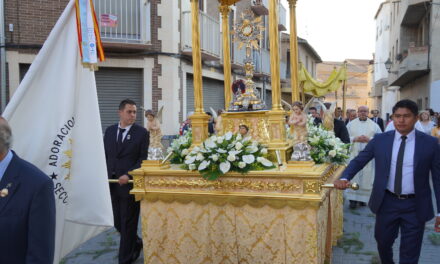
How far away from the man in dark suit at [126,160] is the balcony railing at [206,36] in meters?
8.07

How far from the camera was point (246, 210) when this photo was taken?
429 cm

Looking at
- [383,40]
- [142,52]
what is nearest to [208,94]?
[142,52]

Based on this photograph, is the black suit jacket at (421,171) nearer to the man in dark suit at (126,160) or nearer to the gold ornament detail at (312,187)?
the gold ornament detail at (312,187)

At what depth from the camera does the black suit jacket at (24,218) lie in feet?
7.11

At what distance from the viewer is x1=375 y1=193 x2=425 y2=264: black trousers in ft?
12.3

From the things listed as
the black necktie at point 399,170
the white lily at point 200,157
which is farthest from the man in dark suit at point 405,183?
the white lily at point 200,157

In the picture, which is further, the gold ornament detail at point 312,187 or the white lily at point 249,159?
the white lily at point 249,159

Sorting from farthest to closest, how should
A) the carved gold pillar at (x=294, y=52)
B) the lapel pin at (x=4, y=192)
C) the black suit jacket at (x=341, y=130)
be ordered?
the black suit jacket at (x=341, y=130)
the carved gold pillar at (x=294, y=52)
the lapel pin at (x=4, y=192)

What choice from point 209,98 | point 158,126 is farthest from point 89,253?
point 209,98

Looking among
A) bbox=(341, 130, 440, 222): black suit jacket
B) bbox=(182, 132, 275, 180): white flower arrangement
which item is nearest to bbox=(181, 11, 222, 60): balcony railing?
bbox=(182, 132, 275, 180): white flower arrangement

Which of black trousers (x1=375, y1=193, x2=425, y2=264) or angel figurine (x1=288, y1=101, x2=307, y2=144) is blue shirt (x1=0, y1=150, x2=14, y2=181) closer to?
angel figurine (x1=288, y1=101, x2=307, y2=144)

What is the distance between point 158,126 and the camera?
15.9 feet

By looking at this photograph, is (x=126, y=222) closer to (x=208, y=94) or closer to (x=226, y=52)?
(x=226, y=52)

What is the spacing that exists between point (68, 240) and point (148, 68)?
977cm
